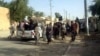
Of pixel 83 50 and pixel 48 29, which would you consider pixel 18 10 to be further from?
pixel 83 50

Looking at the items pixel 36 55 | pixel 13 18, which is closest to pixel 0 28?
pixel 13 18

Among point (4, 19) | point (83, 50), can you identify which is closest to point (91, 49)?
point (83, 50)

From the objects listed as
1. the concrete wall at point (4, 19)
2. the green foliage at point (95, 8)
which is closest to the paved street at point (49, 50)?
the concrete wall at point (4, 19)

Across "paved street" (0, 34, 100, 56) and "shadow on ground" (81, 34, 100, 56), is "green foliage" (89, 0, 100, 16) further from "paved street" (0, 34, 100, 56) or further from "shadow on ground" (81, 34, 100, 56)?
"paved street" (0, 34, 100, 56)

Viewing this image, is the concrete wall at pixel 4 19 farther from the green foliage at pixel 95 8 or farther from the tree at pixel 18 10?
the green foliage at pixel 95 8

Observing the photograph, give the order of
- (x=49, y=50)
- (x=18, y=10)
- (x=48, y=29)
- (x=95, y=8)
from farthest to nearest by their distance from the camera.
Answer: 1. (x=18, y=10)
2. (x=95, y=8)
3. (x=48, y=29)
4. (x=49, y=50)

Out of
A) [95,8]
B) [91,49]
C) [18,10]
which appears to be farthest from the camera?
[18,10]

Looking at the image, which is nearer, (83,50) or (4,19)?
(83,50)

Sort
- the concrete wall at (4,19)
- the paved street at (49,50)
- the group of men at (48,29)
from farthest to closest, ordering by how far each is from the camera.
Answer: the concrete wall at (4,19) < the group of men at (48,29) < the paved street at (49,50)

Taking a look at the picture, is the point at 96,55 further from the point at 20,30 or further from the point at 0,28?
the point at 0,28

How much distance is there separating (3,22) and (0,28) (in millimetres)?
2578

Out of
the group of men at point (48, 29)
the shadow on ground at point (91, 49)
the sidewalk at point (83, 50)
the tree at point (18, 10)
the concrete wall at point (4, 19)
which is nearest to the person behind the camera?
the sidewalk at point (83, 50)

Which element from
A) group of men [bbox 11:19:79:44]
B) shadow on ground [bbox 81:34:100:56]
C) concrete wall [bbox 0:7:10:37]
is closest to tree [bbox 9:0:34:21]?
concrete wall [bbox 0:7:10:37]

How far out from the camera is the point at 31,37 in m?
24.9
